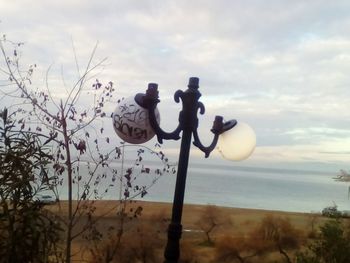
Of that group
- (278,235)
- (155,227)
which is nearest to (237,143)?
(155,227)

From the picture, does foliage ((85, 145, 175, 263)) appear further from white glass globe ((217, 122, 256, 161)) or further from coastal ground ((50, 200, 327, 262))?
white glass globe ((217, 122, 256, 161))

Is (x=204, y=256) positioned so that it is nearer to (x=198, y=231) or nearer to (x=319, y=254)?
(x=198, y=231)

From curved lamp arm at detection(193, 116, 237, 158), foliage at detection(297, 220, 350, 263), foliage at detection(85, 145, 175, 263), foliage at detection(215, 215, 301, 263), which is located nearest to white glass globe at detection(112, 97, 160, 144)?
curved lamp arm at detection(193, 116, 237, 158)

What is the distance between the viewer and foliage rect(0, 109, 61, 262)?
3.41 metres

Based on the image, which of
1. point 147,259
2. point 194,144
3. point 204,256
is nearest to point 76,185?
point 194,144

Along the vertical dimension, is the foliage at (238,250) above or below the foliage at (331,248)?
below

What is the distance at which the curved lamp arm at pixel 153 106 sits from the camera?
3.32m

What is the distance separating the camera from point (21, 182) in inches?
138

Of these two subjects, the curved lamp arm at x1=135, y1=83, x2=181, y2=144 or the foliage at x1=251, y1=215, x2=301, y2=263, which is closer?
the curved lamp arm at x1=135, y1=83, x2=181, y2=144

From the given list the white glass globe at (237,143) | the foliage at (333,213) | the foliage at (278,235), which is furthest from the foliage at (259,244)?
the white glass globe at (237,143)

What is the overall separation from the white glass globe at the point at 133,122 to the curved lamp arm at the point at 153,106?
5 centimetres

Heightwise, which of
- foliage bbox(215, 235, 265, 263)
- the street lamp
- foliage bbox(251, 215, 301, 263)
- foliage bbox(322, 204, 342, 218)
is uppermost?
the street lamp

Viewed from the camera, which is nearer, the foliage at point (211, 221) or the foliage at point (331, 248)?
the foliage at point (331, 248)

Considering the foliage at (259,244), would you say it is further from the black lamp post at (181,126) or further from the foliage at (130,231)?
the black lamp post at (181,126)
